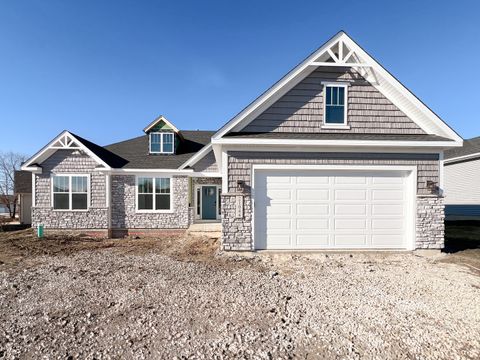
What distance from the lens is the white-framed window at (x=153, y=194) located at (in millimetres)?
12008

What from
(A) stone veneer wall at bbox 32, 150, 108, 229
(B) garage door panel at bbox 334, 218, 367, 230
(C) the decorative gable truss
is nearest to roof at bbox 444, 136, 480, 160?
(B) garage door panel at bbox 334, 218, 367, 230

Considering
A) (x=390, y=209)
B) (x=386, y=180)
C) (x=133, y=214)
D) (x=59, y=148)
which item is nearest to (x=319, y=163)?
(x=386, y=180)

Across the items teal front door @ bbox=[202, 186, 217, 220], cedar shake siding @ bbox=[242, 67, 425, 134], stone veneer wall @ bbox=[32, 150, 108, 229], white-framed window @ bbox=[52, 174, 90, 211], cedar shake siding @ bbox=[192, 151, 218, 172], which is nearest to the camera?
cedar shake siding @ bbox=[242, 67, 425, 134]

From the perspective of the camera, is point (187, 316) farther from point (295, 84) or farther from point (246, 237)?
point (295, 84)

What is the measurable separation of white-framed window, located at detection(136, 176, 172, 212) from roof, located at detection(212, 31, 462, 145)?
20.7ft

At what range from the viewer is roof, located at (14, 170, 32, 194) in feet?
59.6

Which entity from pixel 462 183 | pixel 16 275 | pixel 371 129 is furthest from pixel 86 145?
pixel 462 183

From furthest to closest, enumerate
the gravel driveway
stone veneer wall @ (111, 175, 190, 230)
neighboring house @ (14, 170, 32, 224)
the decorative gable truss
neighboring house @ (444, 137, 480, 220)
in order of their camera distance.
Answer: neighboring house @ (14, 170, 32, 224) < neighboring house @ (444, 137, 480, 220) < stone veneer wall @ (111, 175, 190, 230) < the decorative gable truss < the gravel driveway

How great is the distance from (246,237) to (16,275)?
20.3 feet

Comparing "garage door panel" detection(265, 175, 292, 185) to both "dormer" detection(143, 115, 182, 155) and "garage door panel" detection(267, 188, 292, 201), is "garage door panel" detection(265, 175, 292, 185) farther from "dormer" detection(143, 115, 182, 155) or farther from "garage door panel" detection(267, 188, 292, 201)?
"dormer" detection(143, 115, 182, 155)

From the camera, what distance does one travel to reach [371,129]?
25.5 ft

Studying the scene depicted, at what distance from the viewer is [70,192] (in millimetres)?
11805

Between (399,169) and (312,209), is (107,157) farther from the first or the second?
(399,169)

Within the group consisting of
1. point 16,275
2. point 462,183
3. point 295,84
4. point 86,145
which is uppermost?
point 295,84
